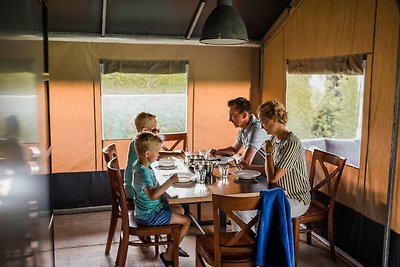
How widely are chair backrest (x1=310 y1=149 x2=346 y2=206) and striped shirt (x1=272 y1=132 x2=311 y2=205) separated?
0.27 meters

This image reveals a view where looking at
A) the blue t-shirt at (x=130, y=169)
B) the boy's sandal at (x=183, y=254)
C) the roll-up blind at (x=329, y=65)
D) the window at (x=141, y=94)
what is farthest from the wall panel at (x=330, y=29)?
Answer: the boy's sandal at (x=183, y=254)

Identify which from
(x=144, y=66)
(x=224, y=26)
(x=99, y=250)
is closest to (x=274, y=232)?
(x=224, y=26)

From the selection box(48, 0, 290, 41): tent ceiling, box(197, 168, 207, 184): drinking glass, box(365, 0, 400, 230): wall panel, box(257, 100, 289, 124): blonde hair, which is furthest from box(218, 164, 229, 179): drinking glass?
box(48, 0, 290, 41): tent ceiling

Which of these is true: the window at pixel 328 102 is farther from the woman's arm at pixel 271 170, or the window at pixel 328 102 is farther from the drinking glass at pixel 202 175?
the drinking glass at pixel 202 175

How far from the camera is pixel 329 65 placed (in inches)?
143

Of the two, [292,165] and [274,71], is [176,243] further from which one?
[274,71]

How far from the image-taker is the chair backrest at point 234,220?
2225 mm

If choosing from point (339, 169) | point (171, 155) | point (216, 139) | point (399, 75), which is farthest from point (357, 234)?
point (216, 139)

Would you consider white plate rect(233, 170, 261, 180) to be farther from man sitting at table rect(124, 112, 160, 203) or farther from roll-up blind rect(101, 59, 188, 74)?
roll-up blind rect(101, 59, 188, 74)

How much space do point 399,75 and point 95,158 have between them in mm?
3189

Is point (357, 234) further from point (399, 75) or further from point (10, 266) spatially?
point (10, 266)

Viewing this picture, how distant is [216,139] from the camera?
16.4 feet

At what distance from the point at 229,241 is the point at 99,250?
1.62 meters

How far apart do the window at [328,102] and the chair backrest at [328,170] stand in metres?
0.19
